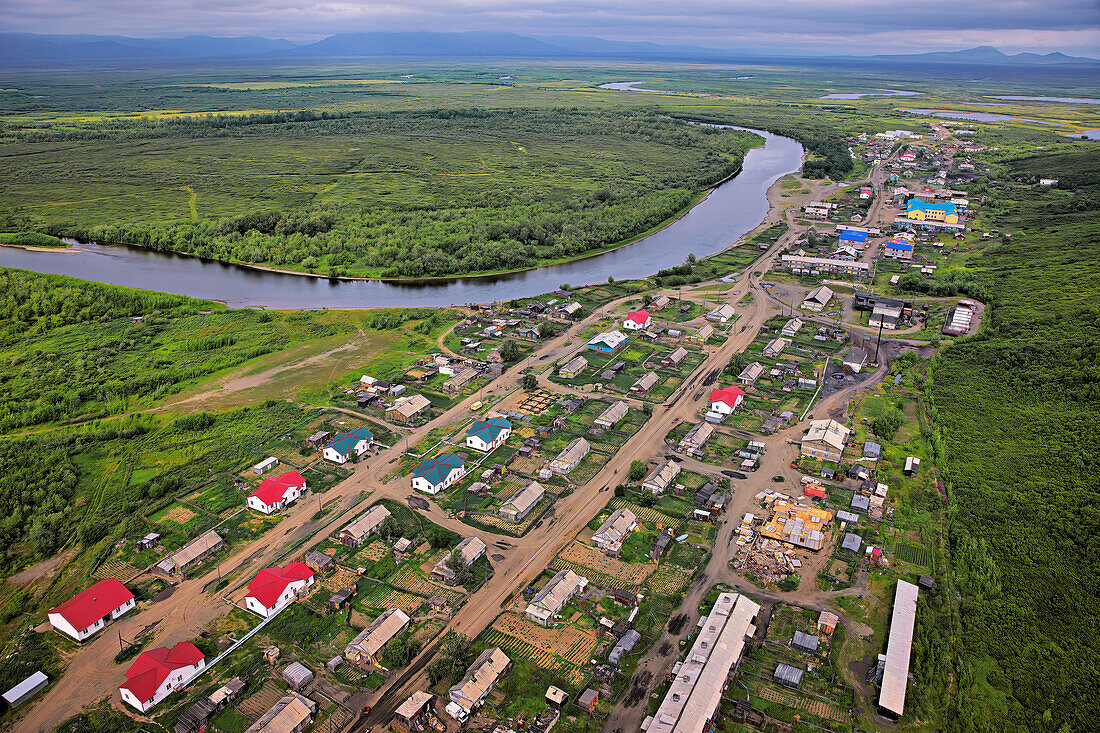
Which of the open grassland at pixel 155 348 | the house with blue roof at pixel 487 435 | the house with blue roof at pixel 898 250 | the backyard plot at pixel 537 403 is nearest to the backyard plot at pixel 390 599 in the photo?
the house with blue roof at pixel 487 435

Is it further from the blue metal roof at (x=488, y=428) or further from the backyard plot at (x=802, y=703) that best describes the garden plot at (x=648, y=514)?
the backyard plot at (x=802, y=703)

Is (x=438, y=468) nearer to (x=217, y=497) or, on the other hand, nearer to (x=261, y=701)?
(x=217, y=497)

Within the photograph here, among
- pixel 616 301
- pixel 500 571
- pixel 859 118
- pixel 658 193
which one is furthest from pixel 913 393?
pixel 859 118

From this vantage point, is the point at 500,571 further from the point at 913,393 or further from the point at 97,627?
the point at 913,393

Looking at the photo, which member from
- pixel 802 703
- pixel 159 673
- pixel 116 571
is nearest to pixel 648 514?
pixel 802 703

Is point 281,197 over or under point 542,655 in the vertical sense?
over
